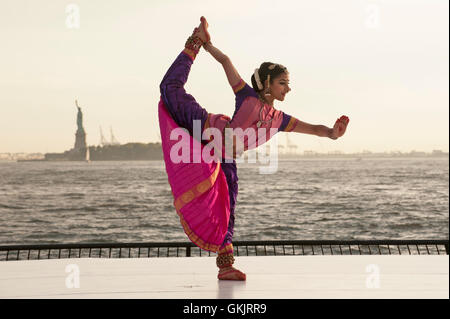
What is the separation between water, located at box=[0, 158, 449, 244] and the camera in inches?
1890

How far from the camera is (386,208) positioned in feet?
199

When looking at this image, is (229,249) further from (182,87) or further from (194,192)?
(182,87)

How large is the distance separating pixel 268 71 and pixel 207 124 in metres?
0.54

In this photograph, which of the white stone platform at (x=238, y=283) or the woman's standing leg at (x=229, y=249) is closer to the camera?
the white stone platform at (x=238, y=283)

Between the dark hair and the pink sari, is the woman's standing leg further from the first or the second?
the dark hair

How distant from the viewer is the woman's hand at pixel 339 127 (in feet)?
12.9

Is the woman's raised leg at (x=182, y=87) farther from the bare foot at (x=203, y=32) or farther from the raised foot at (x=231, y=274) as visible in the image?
the raised foot at (x=231, y=274)

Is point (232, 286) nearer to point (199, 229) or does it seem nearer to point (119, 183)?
point (199, 229)

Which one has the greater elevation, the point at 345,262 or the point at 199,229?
the point at 199,229

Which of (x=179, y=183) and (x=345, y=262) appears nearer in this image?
(x=179, y=183)

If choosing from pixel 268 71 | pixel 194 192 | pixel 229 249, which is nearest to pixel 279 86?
pixel 268 71

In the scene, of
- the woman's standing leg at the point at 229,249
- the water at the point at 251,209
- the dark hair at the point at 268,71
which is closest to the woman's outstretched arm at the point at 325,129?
the dark hair at the point at 268,71

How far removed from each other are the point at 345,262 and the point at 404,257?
620 mm

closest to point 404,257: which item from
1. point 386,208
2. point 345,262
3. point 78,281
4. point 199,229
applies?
point 345,262
